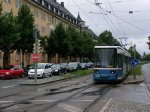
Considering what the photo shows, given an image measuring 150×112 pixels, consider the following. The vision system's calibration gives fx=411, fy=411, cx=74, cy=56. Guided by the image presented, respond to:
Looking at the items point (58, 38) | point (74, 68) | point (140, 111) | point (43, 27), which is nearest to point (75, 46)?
point (43, 27)

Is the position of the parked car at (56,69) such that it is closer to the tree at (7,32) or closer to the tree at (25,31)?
the tree at (25,31)

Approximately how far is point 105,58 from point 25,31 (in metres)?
25.0

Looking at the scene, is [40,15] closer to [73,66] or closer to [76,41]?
[76,41]

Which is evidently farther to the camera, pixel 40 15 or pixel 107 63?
pixel 40 15

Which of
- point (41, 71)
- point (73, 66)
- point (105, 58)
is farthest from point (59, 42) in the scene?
point (105, 58)

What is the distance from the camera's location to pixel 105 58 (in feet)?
102

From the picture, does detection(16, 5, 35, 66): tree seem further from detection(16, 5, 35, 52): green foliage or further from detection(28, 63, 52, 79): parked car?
detection(28, 63, 52, 79): parked car

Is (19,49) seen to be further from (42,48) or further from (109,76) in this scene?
(109,76)

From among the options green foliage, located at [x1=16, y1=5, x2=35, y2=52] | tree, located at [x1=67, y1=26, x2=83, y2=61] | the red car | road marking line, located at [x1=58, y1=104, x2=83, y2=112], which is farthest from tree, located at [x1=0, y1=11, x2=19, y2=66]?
tree, located at [x1=67, y1=26, x2=83, y2=61]

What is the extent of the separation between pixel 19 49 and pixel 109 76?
2545 cm

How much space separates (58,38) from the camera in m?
71.1

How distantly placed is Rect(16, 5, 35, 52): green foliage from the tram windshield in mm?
23993

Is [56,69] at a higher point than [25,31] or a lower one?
lower

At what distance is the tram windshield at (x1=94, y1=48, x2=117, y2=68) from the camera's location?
102 ft
